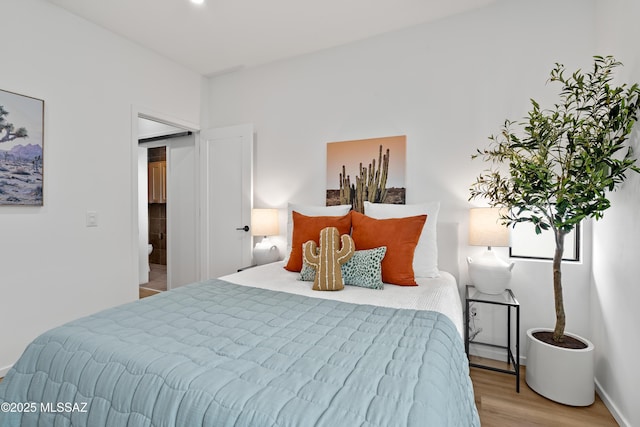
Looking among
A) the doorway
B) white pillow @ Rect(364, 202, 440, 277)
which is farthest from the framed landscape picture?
white pillow @ Rect(364, 202, 440, 277)

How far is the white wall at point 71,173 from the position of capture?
2270mm

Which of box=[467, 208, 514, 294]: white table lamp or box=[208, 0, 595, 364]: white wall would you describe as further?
box=[208, 0, 595, 364]: white wall

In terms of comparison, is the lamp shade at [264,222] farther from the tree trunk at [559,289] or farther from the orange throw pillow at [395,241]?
the tree trunk at [559,289]

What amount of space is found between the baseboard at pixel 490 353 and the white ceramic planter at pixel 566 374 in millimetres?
457

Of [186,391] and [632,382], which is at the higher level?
[186,391]

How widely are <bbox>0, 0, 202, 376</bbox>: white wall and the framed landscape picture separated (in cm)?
6

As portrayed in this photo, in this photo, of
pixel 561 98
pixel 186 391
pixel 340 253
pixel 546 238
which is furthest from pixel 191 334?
pixel 561 98

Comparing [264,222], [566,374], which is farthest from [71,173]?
[566,374]

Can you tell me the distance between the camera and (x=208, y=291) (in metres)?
1.85

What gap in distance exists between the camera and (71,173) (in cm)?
257

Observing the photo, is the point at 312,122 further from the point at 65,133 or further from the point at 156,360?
the point at 156,360

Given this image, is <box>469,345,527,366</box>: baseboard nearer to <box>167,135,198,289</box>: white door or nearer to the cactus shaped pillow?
the cactus shaped pillow

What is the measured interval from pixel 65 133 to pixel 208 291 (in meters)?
1.92

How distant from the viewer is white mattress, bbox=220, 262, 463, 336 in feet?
5.37
